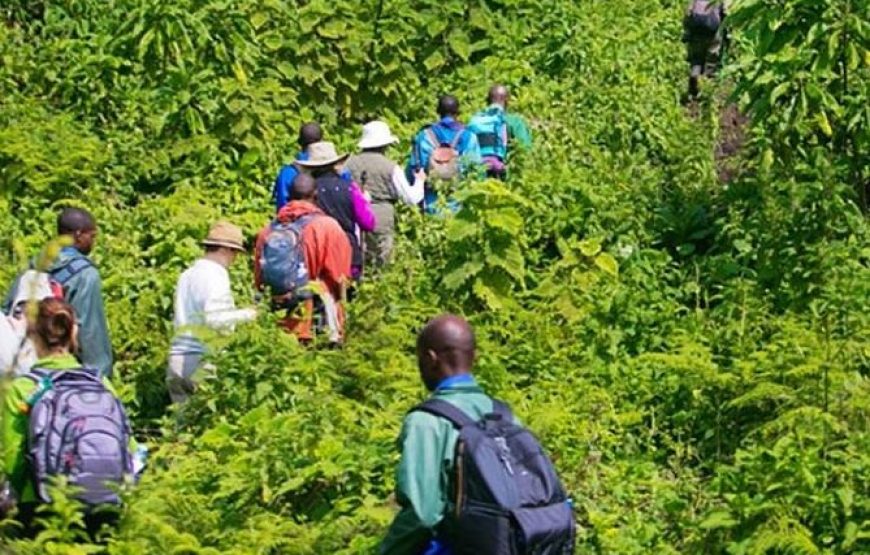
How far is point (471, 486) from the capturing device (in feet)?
19.5

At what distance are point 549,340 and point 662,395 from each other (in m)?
1.08

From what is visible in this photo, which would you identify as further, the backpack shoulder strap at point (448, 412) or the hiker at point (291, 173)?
the hiker at point (291, 173)

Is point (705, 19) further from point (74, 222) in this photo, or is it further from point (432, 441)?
point (432, 441)

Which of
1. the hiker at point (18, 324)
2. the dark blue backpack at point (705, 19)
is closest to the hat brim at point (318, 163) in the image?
the hiker at point (18, 324)

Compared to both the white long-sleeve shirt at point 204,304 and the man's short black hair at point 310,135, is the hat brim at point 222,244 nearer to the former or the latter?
the white long-sleeve shirt at point 204,304

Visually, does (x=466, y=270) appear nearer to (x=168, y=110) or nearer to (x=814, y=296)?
(x=814, y=296)

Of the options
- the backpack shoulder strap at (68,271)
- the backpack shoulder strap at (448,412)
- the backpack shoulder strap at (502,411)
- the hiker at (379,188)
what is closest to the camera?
the backpack shoulder strap at (448,412)

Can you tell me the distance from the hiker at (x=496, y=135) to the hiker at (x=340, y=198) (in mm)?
1725

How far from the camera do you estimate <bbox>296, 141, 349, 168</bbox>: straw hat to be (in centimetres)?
1258

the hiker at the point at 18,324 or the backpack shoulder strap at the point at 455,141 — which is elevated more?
the backpack shoulder strap at the point at 455,141

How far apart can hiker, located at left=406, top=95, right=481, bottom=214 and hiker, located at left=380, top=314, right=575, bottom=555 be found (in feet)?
25.0

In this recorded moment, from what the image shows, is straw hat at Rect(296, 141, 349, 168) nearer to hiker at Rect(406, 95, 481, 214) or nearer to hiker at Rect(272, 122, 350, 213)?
hiker at Rect(272, 122, 350, 213)

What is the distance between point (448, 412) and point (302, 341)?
16.9ft

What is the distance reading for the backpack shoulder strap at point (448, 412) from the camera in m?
6.04
